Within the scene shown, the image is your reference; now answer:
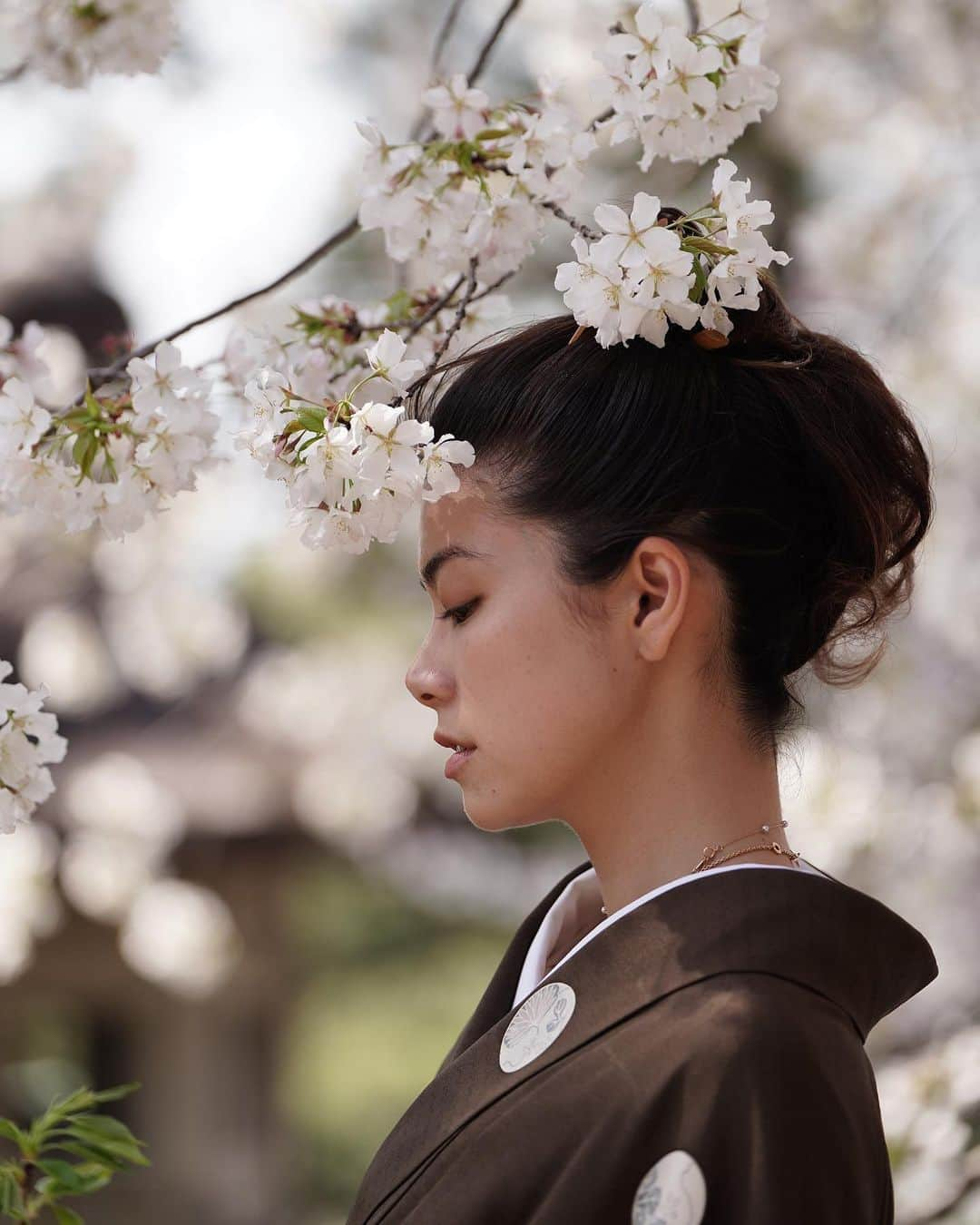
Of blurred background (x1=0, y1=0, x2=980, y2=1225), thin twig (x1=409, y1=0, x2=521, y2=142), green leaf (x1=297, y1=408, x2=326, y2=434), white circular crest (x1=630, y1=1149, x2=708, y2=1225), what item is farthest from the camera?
blurred background (x1=0, y1=0, x2=980, y2=1225)

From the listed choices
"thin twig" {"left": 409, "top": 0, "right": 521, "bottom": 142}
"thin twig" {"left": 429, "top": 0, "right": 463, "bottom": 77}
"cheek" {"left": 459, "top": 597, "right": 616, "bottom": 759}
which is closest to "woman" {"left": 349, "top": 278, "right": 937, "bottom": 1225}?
"cheek" {"left": 459, "top": 597, "right": 616, "bottom": 759}

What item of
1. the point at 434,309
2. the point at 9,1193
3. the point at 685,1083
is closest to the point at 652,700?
the point at 685,1083

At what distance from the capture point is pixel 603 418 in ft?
3.89

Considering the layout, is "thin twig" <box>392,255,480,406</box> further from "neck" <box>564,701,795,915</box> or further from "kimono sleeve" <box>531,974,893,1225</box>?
"kimono sleeve" <box>531,974,893,1225</box>

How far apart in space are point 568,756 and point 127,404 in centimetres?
49

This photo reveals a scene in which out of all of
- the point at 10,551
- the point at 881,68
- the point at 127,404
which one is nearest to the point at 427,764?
the point at 10,551

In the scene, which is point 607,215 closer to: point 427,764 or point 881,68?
point 881,68

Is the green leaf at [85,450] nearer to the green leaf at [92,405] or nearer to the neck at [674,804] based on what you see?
the green leaf at [92,405]

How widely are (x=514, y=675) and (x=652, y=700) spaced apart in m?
0.12

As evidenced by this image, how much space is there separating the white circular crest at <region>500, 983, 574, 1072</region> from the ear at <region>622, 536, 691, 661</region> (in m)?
0.27

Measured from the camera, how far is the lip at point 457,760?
1195mm

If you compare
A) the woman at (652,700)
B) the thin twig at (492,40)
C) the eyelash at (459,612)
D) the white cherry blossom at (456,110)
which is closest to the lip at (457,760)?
the woman at (652,700)

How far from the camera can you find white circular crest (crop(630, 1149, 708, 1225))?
97cm

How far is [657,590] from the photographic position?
1165mm
